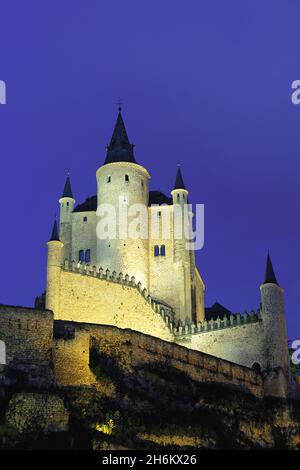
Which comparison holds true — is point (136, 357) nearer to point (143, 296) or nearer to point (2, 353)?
point (2, 353)

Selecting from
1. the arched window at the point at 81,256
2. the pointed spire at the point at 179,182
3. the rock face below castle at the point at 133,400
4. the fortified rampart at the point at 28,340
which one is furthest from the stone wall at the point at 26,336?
the pointed spire at the point at 179,182

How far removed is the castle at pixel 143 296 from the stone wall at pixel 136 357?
88mm

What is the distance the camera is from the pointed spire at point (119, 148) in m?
86.2

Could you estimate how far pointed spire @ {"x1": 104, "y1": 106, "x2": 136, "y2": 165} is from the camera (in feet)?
283

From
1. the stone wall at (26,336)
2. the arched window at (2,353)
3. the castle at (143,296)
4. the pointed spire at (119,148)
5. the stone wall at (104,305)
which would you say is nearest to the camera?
the arched window at (2,353)

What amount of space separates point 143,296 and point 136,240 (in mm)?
7611

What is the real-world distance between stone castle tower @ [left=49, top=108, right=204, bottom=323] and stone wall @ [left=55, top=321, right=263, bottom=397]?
43.7 feet

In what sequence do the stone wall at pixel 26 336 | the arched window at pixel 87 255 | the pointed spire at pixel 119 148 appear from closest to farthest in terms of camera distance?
the stone wall at pixel 26 336
the arched window at pixel 87 255
the pointed spire at pixel 119 148

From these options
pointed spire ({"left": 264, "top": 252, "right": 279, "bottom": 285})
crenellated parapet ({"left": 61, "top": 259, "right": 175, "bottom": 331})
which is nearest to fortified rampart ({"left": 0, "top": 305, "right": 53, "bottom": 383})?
crenellated parapet ({"left": 61, "top": 259, "right": 175, "bottom": 331})

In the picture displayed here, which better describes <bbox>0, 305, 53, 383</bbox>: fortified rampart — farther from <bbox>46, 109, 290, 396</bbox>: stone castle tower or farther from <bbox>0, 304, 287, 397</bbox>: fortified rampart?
<bbox>46, 109, 290, 396</bbox>: stone castle tower

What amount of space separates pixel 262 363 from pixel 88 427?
22830mm

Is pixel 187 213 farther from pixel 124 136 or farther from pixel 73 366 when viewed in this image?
pixel 73 366

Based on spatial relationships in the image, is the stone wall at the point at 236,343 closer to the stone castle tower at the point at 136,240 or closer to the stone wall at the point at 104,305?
the stone wall at the point at 104,305

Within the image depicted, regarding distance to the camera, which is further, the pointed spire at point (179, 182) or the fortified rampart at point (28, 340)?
the pointed spire at point (179, 182)
